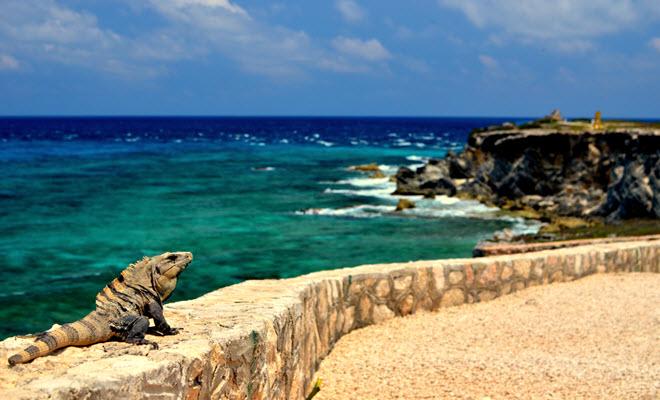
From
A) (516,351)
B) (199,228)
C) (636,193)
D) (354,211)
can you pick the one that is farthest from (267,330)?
(354,211)

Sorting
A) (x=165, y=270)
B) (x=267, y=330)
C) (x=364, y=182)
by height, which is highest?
(x=165, y=270)

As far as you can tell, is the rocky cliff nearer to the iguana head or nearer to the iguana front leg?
the iguana head

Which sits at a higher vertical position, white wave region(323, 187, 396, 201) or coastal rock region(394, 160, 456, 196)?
coastal rock region(394, 160, 456, 196)

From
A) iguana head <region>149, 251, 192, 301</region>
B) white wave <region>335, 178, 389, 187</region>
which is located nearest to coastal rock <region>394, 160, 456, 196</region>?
white wave <region>335, 178, 389, 187</region>

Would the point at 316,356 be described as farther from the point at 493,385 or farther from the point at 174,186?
the point at 174,186

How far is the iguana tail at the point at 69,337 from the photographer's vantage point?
4.93 m

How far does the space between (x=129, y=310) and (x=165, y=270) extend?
1.46ft

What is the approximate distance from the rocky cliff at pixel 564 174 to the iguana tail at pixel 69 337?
88.6ft

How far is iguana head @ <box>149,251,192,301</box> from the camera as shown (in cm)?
594

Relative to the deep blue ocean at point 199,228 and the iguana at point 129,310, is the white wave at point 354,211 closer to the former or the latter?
the deep blue ocean at point 199,228

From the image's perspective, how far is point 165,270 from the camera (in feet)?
19.6

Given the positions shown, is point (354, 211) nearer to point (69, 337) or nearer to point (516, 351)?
point (516, 351)

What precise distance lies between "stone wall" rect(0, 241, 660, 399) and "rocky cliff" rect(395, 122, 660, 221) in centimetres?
1827

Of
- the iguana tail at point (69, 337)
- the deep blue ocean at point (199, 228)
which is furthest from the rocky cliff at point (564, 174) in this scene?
the iguana tail at point (69, 337)
